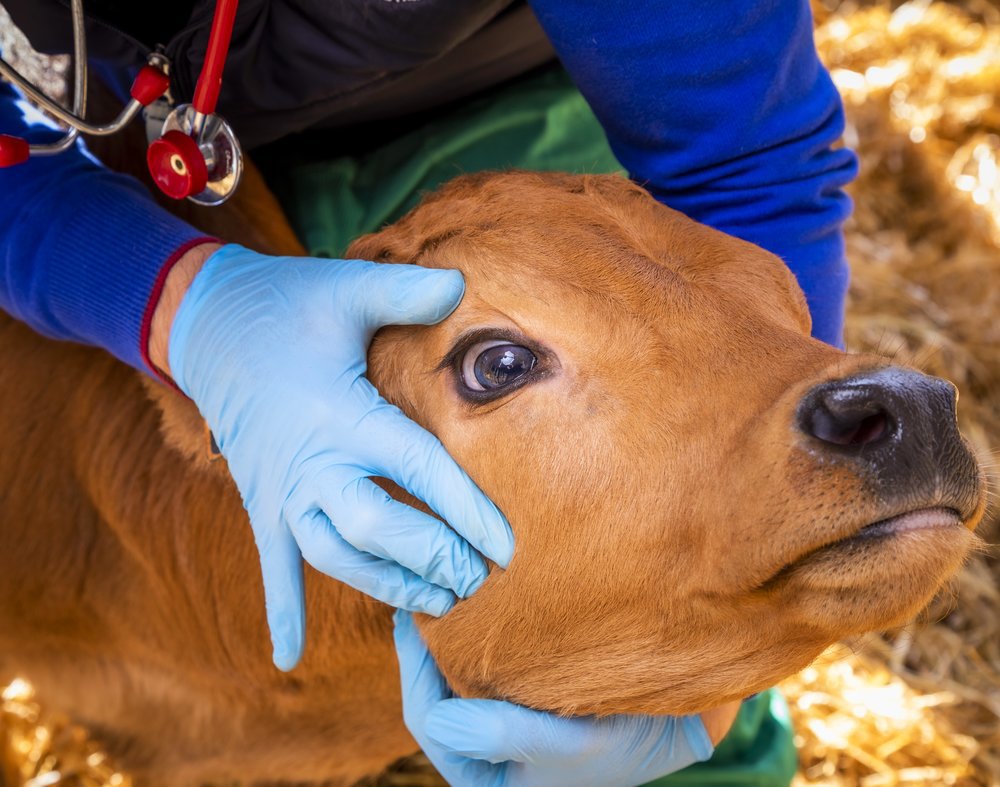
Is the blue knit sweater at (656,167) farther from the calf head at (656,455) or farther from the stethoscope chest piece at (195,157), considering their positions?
the calf head at (656,455)

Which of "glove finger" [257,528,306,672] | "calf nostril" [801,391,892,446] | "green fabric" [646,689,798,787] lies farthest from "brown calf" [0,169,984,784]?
"green fabric" [646,689,798,787]

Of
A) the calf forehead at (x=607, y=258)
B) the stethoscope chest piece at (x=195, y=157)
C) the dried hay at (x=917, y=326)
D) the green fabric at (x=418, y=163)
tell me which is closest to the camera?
the calf forehead at (x=607, y=258)

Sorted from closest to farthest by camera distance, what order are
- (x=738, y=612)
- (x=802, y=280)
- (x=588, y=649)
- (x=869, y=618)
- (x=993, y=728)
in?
1. (x=869, y=618)
2. (x=738, y=612)
3. (x=588, y=649)
4. (x=802, y=280)
5. (x=993, y=728)

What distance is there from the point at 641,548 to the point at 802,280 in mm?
914

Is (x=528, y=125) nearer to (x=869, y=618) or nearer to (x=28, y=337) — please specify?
(x=28, y=337)

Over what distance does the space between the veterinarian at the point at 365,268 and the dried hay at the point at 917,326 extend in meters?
0.54

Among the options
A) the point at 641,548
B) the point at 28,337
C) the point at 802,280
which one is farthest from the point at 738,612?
the point at 28,337

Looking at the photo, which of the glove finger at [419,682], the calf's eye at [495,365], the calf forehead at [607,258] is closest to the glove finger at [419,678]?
the glove finger at [419,682]

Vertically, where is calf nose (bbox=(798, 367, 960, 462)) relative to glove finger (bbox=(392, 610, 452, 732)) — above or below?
above

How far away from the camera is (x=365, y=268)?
1.70m

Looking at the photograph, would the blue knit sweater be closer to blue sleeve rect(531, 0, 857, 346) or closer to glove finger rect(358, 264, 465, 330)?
blue sleeve rect(531, 0, 857, 346)

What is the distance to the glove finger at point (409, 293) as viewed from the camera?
158 centimetres

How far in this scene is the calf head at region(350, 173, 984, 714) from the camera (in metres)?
1.29

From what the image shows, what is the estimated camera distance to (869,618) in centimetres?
132
